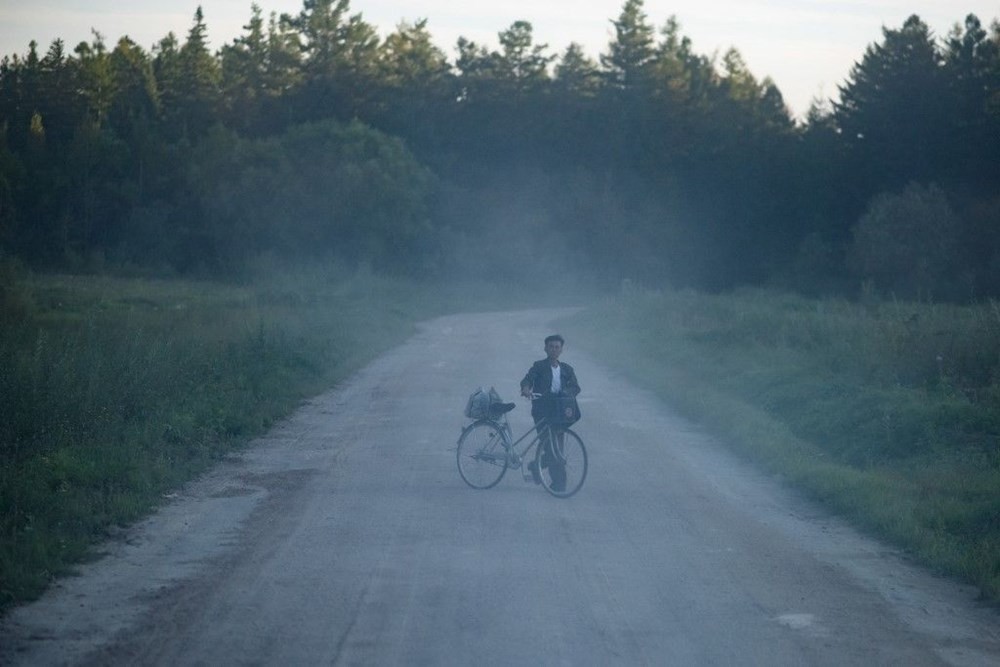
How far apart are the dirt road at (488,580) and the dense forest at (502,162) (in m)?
44.6

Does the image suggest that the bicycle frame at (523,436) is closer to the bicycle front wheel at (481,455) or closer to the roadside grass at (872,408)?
the bicycle front wheel at (481,455)

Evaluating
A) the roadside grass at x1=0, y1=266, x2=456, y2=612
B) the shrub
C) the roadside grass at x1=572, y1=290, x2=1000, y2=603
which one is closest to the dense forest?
the shrub

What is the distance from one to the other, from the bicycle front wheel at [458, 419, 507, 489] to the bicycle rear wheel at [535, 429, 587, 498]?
1.61 ft

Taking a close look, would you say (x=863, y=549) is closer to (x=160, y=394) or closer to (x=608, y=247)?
(x=160, y=394)

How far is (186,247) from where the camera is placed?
68.6m

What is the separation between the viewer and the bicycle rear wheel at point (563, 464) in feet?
38.4

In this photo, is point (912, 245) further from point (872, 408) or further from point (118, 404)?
point (118, 404)

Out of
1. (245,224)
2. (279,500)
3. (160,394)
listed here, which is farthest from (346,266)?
(279,500)

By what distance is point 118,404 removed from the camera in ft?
46.9

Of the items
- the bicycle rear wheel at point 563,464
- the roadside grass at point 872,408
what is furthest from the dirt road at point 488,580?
the roadside grass at point 872,408

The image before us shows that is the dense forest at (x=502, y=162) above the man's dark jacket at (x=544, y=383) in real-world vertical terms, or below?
above

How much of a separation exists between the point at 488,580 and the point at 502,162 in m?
74.4

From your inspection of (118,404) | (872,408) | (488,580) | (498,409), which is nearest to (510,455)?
(498,409)

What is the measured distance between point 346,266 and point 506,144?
82.6 ft
